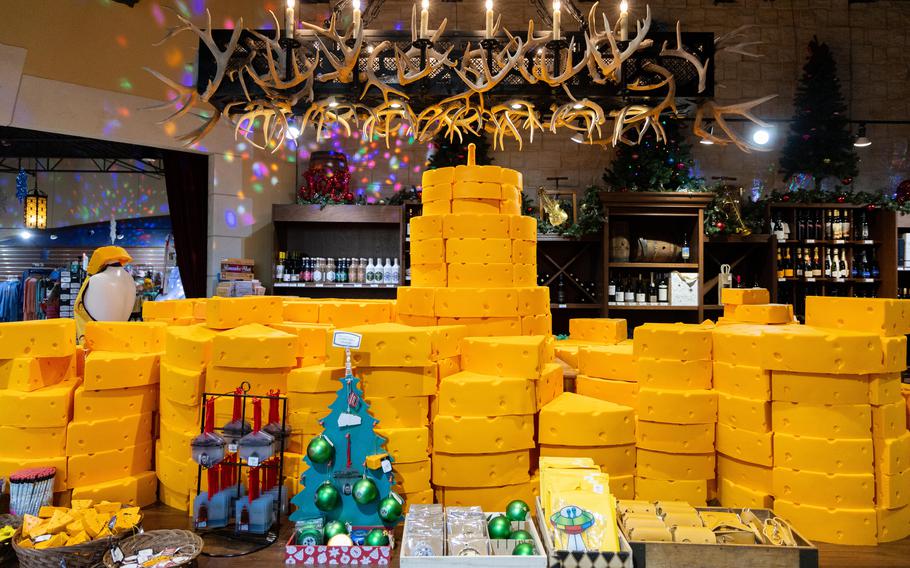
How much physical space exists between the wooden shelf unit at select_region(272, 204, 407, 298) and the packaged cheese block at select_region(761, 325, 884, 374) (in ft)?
12.7

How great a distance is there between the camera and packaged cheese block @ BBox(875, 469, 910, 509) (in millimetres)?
2385

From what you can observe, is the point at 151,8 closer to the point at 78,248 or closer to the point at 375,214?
the point at 375,214

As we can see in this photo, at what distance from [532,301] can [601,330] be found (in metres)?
0.80

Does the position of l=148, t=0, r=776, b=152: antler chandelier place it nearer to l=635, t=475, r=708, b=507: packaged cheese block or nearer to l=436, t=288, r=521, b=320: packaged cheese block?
l=436, t=288, r=521, b=320: packaged cheese block

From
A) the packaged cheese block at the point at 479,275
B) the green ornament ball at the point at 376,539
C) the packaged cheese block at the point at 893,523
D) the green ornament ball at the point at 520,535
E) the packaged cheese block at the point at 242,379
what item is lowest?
the packaged cheese block at the point at 893,523

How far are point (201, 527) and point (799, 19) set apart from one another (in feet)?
25.9

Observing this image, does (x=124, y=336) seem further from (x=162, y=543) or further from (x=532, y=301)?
(x=532, y=301)

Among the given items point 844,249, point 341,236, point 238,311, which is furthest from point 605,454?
point 844,249

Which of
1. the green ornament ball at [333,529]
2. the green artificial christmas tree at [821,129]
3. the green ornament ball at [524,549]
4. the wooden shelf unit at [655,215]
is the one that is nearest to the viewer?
the green ornament ball at [524,549]

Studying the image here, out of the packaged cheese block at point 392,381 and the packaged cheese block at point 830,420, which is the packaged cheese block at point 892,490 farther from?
the packaged cheese block at point 392,381

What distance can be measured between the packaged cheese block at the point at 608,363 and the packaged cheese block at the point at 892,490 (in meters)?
1.07

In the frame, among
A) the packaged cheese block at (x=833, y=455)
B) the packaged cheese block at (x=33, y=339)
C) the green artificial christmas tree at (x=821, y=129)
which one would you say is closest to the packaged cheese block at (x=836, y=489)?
the packaged cheese block at (x=833, y=455)

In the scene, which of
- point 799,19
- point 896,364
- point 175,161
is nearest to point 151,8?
point 175,161

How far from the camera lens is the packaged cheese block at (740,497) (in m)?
2.49
